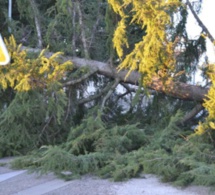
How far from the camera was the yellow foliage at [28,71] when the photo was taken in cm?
850

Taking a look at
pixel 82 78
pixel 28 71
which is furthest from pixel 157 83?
pixel 28 71

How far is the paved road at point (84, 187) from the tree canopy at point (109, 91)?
0.16 m

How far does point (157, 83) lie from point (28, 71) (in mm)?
2333

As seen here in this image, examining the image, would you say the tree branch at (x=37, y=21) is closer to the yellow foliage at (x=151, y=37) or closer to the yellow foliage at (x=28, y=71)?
the yellow foliage at (x=28, y=71)

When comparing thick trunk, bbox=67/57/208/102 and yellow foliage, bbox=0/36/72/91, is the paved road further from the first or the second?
thick trunk, bbox=67/57/208/102

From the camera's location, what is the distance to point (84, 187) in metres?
6.55

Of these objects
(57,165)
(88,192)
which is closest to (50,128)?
(57,165)

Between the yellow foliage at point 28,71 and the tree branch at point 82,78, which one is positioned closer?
the yellow foliage at point 28,71

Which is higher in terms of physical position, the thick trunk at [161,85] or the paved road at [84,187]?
the thick trunk at [161,85]

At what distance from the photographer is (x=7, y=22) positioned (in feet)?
35.0

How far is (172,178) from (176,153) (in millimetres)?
451

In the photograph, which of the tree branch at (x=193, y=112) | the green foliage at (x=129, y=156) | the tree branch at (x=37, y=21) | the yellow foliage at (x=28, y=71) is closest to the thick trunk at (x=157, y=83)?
the tree branch at (x=193, y=112)

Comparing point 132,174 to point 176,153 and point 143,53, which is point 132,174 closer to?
point 176,153

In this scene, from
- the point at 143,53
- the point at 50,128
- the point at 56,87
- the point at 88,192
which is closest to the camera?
the point at 88,192
